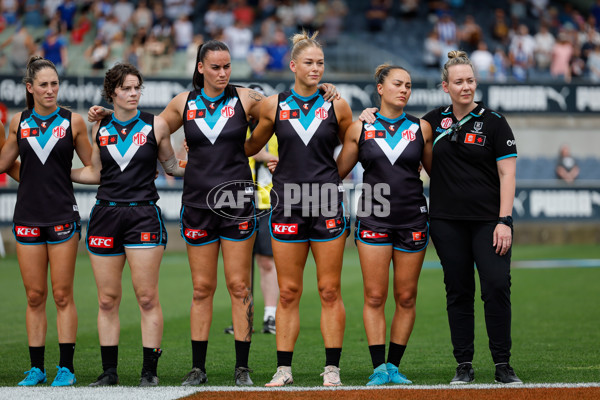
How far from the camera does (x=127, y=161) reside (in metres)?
6.07

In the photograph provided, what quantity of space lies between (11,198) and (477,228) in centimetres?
1447

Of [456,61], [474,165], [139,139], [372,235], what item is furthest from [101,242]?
[456,61]

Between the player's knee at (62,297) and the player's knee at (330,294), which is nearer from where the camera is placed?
the player's knee at (330,294)

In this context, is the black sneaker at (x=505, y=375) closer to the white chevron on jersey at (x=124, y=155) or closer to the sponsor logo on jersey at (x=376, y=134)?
the sponsor logo on jersey at (x=376, y=134)

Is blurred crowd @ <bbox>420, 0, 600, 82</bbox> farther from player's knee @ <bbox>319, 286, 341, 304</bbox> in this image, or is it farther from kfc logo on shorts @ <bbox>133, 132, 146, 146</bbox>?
kfc logo on shorts @ <bbox>133, 132, 146, 146</bbox>

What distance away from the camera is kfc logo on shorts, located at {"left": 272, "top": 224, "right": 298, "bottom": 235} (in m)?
6.03

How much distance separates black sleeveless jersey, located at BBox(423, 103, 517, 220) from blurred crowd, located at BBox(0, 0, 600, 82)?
1556 cm

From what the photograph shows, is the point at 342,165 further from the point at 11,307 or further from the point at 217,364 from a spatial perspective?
the point at 11,307

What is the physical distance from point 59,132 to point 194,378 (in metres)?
2.07

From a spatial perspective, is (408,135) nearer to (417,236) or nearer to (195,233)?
(417,236)

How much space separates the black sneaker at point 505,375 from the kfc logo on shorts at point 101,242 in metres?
2.89

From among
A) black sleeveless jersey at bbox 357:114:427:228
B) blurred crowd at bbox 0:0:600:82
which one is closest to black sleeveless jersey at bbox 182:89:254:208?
black sleeveless jersey at bbox 357:114:427:228

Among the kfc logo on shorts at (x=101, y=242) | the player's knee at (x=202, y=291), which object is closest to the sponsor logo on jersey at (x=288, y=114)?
the player's knee at (x=202, y=291)

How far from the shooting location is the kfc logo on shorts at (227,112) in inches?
241
